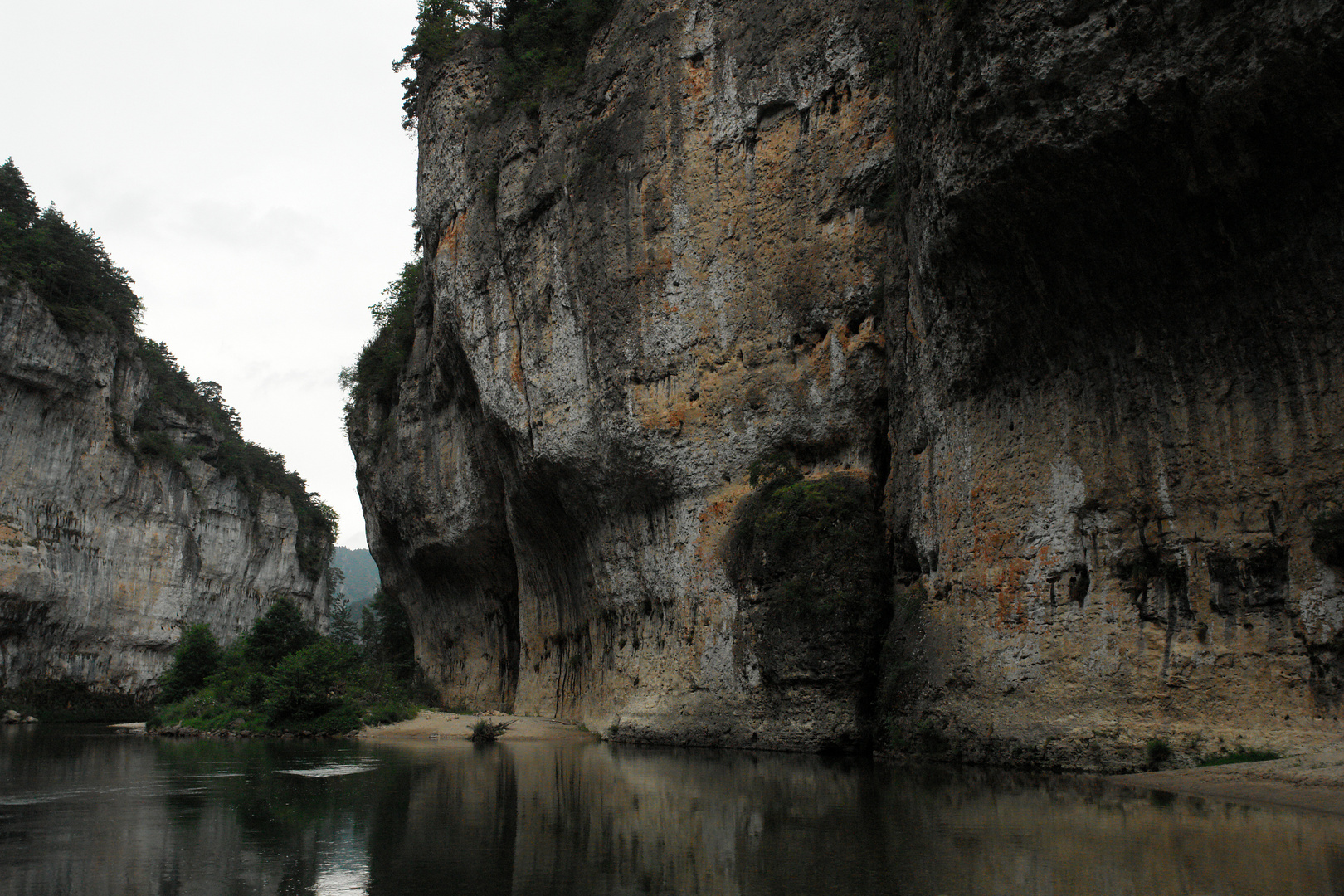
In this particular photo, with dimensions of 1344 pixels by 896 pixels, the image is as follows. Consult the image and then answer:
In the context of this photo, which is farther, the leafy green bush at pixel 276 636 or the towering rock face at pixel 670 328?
the leafy green bush at pixel 276 636

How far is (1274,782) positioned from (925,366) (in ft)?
26.0

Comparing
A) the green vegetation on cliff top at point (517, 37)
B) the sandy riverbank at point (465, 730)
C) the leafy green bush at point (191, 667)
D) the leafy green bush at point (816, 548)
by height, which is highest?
the green vegetation on cliff top at point (517, 37)

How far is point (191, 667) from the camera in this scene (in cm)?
3200

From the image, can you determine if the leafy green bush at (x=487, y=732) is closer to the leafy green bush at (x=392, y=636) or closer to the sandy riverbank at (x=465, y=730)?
the sandy riverbank at (x=465, y=730)

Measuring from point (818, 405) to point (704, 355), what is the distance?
2915 mm

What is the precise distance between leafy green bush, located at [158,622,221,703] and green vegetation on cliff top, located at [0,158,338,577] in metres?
22.9

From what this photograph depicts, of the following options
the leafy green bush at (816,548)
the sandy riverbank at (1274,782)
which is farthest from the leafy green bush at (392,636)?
the sandy riverbank at (1274,782)

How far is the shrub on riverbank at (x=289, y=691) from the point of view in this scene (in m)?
22.6

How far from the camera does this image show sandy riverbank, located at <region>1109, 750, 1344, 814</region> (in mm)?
8336

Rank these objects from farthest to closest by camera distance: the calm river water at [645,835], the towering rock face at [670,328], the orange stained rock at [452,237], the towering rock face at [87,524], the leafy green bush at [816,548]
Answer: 1. the towering rock face at [87,524]
2. the orange stained rock at [452,237]
3. the towering rock face at [670,328]
4. the leafy green bush at [816,548]
5. the calm river water at [645,835]

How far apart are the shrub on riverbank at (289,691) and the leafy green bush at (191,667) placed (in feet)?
7.29

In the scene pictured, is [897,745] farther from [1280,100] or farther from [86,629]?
[86,629]

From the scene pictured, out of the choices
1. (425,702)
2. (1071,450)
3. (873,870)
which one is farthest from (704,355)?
(425,702)

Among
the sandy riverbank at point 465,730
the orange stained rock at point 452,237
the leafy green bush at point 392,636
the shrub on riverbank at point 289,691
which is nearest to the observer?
the sandy riverbank at point 465,730
